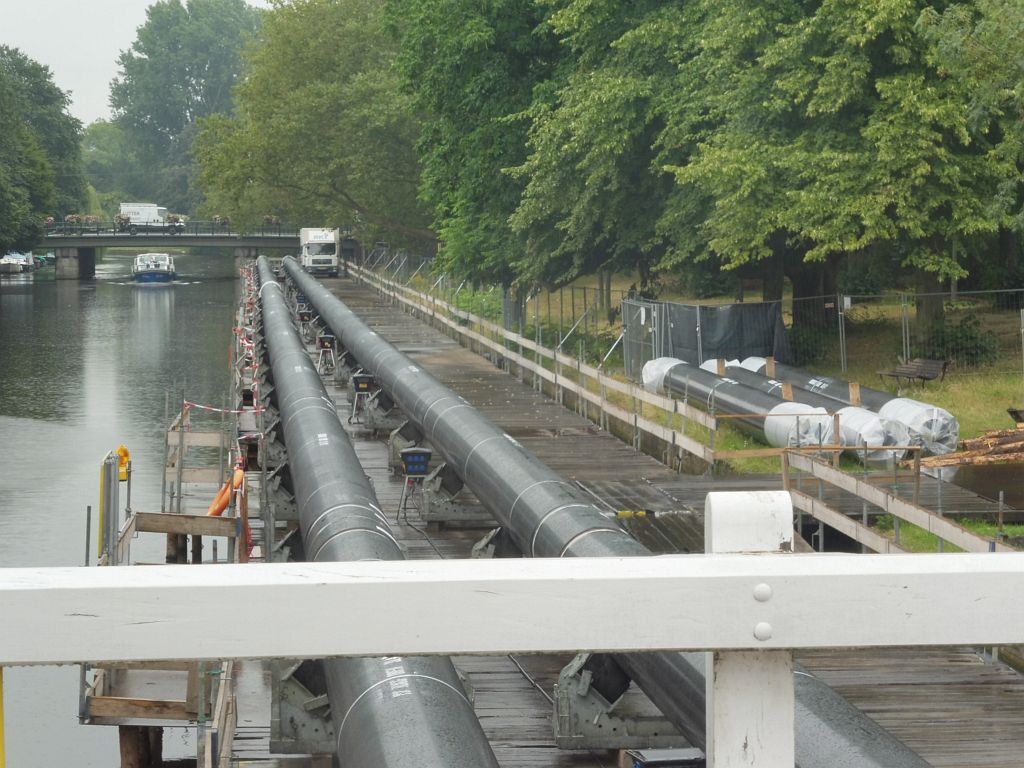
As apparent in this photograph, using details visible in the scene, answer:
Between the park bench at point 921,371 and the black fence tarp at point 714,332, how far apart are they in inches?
152

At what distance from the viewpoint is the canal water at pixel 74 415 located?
Result: 72.4ft

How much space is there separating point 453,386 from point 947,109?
1494cm

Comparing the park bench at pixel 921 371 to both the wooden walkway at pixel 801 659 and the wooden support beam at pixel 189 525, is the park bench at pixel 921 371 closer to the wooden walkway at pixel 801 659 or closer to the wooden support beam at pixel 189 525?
the wooden walkway at pixel 801 659

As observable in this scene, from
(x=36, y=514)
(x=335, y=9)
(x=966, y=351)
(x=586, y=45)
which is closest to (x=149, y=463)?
(x=36, y=514)

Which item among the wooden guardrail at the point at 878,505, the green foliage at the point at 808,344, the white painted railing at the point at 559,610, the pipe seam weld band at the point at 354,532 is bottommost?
the wooden guardrail at the point at 878,505

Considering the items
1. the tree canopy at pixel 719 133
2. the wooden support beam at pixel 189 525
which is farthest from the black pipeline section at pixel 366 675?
the tree canopy at pixel 719 133

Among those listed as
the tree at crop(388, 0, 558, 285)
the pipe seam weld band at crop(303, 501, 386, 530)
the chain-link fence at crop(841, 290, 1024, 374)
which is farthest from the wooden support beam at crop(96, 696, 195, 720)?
the tree at crop(388, 0, 558, 285)

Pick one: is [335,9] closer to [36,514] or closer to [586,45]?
[586,45]

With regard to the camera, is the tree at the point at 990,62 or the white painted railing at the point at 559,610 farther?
the tree at the point at 990,62

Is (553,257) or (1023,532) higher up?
(553,257)

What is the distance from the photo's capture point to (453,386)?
38094 mm

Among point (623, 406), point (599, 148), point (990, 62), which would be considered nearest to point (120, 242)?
point (599, 148)

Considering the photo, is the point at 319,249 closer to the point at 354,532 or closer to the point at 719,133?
the point at 719,133

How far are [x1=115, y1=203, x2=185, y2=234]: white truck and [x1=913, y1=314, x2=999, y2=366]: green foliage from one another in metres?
99.6
